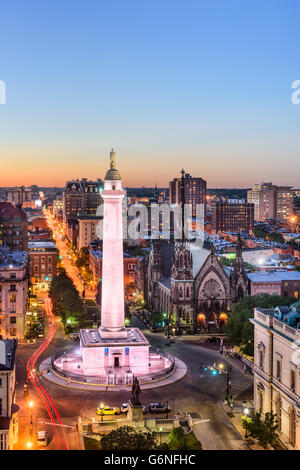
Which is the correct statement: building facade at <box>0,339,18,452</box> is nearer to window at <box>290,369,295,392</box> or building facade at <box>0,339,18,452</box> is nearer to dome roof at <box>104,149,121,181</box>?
window at <box>290,369,295,392</box>

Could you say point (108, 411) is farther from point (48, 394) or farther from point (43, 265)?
point (43, 265)

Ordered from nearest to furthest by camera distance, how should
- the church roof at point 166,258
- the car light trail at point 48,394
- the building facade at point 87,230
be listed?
the car light trail at point 48,394
the church roof at point 166,258
the building facade at point 87,230

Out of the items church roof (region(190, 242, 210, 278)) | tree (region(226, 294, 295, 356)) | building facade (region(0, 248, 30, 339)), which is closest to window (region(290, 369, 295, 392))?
tree (region(226, 294, 295, 356))

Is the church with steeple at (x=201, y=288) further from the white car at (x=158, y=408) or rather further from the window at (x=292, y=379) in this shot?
the window at (x=292, y=379)

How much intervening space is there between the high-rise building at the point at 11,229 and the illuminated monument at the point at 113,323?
236 feet

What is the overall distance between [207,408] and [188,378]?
30.3ft

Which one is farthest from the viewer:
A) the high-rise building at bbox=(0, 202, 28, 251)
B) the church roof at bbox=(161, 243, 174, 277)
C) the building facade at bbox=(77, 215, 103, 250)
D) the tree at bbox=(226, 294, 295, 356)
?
the building facade at bbox=(77, 215, 103, 250)

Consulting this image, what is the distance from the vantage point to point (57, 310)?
89750 mm

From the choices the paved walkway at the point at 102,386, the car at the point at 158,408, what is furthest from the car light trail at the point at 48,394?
the car at the point at 158,408

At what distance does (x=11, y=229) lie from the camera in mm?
131750

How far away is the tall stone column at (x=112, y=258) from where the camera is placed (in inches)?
2402

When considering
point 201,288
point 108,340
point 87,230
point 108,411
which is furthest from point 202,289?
point 87,230

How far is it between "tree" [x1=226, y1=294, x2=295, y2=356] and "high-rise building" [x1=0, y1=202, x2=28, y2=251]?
235ft

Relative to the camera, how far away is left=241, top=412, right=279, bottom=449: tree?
4128 centimetres
